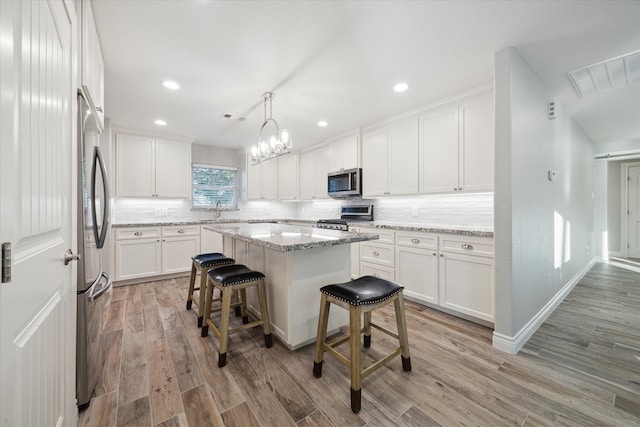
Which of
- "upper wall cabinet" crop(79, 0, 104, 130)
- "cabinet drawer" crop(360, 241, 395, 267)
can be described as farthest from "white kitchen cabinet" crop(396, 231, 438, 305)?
"upper wall cabinet" crop(79, 0, 104, 130)

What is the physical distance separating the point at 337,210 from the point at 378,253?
1.77 meters

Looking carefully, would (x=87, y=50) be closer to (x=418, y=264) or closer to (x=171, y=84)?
(x=171, y=84)

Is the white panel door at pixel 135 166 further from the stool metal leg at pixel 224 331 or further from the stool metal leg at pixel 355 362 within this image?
the stool metal leg at pixel 355 362

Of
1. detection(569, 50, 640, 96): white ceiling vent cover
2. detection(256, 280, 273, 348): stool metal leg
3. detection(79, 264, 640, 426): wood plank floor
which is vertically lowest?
detection(79, 264, 640, 426): wood plank floor

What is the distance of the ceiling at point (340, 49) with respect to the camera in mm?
1671

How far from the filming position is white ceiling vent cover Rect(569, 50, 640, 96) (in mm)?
2182

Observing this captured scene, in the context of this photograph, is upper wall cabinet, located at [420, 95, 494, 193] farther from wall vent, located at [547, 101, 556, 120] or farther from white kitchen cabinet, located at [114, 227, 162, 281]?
white kitchen cabinet, located at [114, 227, 162, 281]

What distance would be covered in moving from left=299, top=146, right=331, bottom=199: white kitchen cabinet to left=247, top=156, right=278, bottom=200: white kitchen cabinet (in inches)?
24.9

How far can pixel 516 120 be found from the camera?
6.82 feet

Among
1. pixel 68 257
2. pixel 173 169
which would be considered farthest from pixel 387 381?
pixel 173 169

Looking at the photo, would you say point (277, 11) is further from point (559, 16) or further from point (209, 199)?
point (209, 199)

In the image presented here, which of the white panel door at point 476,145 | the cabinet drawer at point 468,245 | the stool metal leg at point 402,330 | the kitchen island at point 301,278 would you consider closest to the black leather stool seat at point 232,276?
the kitchen island at point 301,278

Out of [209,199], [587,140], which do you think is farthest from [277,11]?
[587,140]

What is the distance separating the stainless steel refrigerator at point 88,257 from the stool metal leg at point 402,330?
1819 mm
